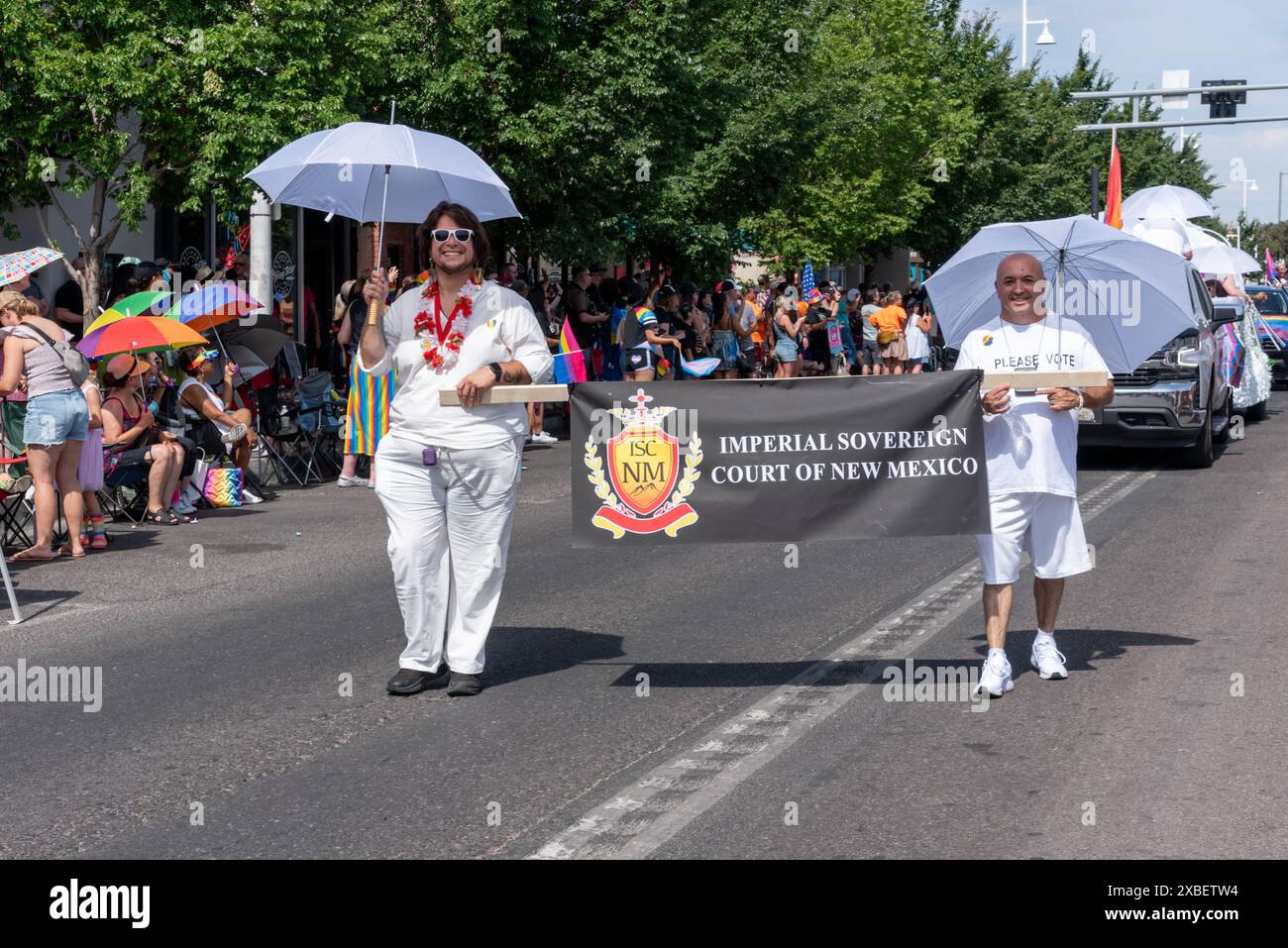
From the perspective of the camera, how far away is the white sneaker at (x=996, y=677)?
7.20 metres

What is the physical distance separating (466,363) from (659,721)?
1.69m

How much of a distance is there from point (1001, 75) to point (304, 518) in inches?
1552

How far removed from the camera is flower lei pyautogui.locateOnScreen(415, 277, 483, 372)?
7.13 metres

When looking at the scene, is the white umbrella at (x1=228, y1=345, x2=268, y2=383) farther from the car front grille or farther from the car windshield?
the car windshield

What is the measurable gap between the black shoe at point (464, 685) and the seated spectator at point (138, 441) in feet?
22.5

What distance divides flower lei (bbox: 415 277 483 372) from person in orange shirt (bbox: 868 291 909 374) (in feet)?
73.0

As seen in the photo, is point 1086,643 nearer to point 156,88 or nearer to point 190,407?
point 190,407

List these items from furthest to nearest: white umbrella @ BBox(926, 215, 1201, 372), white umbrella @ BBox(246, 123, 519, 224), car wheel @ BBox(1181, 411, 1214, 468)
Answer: car wheel @ BBox(1181, 411, 1214, 468) < white umbrella @ BBox(246, 123, 519, 224) < white umbrella @ BBox(926, 215, 1201, 372)

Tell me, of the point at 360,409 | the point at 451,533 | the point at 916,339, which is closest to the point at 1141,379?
the point at 360,409

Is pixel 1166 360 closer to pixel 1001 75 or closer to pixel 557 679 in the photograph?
pixel 557 679

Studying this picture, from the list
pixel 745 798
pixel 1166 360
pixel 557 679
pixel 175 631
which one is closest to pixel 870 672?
pixel 557 679

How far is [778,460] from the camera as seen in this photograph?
7.01 meters

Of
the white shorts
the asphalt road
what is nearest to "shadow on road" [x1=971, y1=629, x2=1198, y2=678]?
the asphalt road
